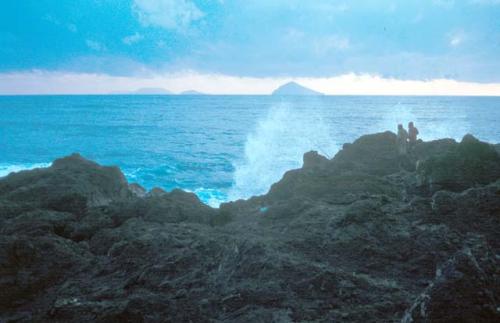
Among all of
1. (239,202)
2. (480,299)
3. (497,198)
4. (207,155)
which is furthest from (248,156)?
(480,299)

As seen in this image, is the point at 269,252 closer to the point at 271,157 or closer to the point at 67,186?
the point at 67,186

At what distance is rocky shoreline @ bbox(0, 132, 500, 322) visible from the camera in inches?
163

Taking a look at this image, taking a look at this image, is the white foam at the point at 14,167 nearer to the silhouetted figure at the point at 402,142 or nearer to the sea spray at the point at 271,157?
the sea spray at the point at 271,157

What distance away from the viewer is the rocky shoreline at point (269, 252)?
→ 414cm

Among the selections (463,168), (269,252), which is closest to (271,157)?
(463,168)

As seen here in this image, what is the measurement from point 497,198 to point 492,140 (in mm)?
43340

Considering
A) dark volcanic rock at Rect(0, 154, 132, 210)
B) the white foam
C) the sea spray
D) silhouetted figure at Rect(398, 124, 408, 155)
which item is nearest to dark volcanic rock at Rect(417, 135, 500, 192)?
silhouetted figure at Rect(398, 124, 408, 155)

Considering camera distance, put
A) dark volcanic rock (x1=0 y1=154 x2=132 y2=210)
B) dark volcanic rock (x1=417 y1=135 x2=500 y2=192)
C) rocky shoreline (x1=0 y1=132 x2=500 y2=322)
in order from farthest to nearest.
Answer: dark volcanic rock (x1=0 y1=154 x2=132 y2=210) < dark volcanic rock (x1=417 y1=135 x2=500 y2=192) < rocky shoreline (x1=0 y1=132 x2=500 y2=322)

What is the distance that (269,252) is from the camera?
546cm

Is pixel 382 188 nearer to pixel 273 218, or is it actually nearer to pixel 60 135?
pixel 273 218

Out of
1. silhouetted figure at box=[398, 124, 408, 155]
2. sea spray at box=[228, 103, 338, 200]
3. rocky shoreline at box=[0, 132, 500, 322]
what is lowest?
sea spray at box=[228, 103, 338, 200]

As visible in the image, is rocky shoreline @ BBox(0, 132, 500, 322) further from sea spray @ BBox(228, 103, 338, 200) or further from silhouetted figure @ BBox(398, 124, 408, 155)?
sea spray @ BBox(228, 103, 338, 200)

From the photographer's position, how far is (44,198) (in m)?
8.02

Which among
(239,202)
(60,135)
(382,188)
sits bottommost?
(60,135)
